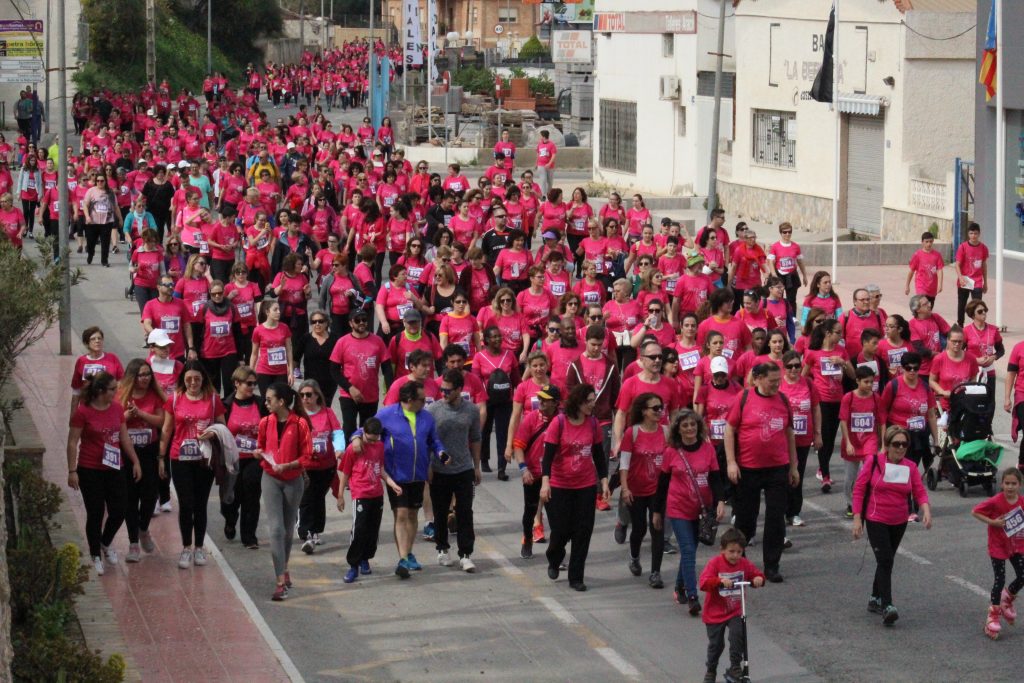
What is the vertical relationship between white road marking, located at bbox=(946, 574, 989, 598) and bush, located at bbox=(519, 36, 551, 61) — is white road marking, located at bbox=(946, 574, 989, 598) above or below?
below

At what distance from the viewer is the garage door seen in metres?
33.1

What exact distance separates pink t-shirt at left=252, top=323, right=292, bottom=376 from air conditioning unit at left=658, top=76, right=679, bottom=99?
1051 inches

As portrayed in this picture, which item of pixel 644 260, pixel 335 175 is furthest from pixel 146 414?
pixel 335 175

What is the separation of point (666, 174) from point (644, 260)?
75.9 feet

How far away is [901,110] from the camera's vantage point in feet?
104

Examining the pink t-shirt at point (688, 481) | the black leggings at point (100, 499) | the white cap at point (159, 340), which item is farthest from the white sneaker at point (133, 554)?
the pink t-shirt at point (688, 481)

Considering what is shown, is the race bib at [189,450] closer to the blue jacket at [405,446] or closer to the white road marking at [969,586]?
the blue jacket at [405,446]

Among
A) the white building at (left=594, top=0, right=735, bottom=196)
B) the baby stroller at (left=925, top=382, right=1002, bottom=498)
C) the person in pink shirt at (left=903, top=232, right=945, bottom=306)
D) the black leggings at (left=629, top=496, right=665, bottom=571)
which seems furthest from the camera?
the white building at (left=594, top=0, right=735, bottom=196)

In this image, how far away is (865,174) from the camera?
110 ft

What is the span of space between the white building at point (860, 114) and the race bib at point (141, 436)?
20.3 m

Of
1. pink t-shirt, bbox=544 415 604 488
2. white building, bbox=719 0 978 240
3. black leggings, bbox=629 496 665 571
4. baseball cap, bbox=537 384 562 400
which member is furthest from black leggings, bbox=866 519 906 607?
white building, bbox=719 0 978 240

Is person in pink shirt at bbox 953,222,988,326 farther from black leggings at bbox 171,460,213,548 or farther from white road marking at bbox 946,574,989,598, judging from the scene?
black leggings at bbox 171,460,213,548

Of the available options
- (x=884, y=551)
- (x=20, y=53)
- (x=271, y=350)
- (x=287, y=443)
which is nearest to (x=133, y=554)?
(x=287, y=443)

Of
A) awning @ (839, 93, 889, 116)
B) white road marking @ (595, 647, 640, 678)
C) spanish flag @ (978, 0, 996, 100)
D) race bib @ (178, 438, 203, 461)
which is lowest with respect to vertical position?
white road marking @ (595, 647, 640, 678)
